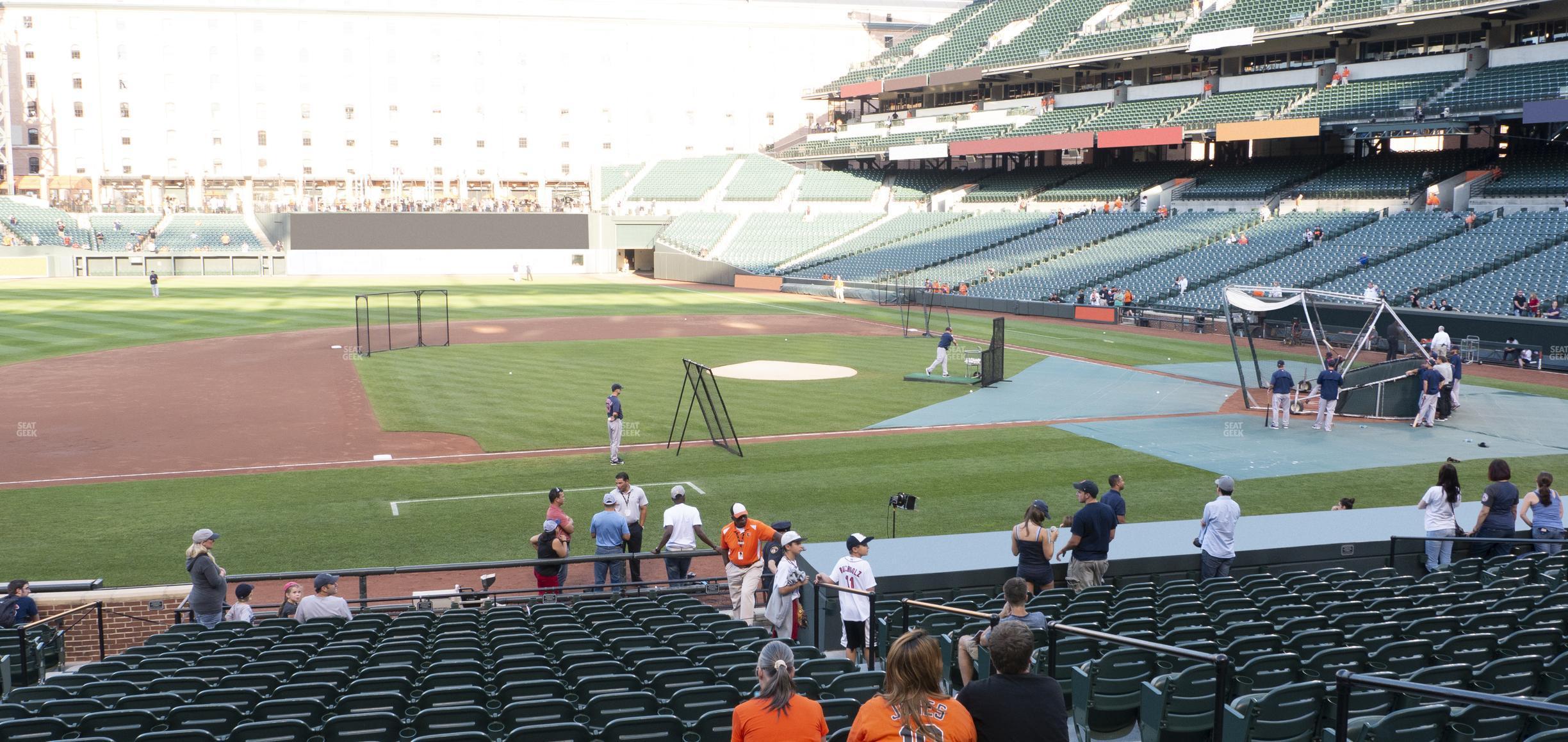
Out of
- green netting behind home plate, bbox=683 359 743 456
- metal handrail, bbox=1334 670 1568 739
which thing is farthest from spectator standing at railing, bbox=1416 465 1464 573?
green netting behind home plate, bbox=683 359 743 456

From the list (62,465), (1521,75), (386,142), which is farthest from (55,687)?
(386,142)

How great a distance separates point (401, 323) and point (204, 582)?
38917 mm

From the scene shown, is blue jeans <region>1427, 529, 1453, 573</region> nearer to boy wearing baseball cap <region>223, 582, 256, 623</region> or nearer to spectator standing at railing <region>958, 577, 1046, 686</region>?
spectator standing at railing <region>958, 577, 1046, 686</region>

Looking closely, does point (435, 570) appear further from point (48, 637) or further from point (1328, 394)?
point (1328, 394)

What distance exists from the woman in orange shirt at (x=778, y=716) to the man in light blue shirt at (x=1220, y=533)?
8510mm

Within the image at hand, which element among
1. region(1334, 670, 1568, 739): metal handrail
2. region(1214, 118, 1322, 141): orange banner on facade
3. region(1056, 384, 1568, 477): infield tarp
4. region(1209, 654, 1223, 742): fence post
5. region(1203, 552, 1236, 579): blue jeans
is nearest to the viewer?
region(1334, 670, 1568, 739): metal handrail

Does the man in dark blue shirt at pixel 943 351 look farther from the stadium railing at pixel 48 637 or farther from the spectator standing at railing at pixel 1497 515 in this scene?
the stadium railing at pixel 48 637

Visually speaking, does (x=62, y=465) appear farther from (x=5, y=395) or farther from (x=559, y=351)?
(x=559, y=351)

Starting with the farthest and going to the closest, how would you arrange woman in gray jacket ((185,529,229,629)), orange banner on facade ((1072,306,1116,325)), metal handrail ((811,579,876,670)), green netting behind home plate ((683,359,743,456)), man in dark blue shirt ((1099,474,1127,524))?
orange banner on facade ((1072,306,1116,325))
green netting behind home plate ((683,359,743,456))
man in dark blue shirt ((1099,474,1127,524))
woman in gray jacket ((185,529,229,629))
metal handrail ((811,579,876,670))

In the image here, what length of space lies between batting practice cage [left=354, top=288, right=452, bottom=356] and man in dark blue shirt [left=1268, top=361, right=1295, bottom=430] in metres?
25.7

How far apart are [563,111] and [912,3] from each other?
35823mm

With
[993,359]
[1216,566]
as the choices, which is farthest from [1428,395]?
[1216,566]

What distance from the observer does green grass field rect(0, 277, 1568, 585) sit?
17.8 meters

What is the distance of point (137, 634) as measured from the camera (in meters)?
13.8
